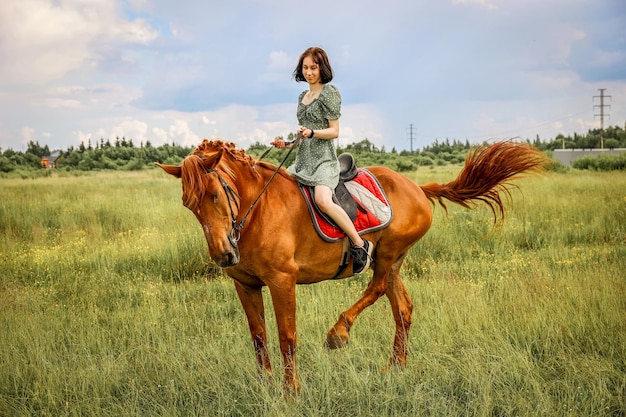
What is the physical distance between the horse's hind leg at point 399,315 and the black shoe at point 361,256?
0.52m

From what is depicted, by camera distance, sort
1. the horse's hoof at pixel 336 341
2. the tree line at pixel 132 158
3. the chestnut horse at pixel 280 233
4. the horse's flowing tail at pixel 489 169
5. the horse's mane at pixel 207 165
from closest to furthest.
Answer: the horse's mane at pixel 207 165
the chestnut horse at pixel 280 233
the horse's hoof at pixel 336 341
the horse's flowing tail at pixel 489 169
the tree line at pixel 132 158

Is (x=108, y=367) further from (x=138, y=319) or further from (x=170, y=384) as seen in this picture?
(x=138, y=319)

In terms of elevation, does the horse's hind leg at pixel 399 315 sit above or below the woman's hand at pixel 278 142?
below

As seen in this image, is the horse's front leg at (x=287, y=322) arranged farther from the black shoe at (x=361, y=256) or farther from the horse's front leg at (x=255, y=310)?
the black shoe at (x=361, y=256)

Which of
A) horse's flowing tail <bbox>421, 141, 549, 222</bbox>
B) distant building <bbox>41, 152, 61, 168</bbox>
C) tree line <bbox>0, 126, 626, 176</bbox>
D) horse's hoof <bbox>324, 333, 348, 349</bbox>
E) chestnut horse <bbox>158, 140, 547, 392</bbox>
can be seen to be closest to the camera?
chestnut horse <bbox>158, 140, 547, 392</bbox>

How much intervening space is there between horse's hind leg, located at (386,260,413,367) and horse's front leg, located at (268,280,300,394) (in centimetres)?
106

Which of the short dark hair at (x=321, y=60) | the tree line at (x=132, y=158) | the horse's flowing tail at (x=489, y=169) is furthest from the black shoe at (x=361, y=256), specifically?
the tree line at (x=132, y=158)

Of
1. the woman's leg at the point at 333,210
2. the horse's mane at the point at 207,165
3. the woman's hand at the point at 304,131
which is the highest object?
the woman's hand at the point at 304,131

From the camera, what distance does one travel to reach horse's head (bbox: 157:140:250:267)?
3.42 meters

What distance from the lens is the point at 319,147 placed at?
444 cm

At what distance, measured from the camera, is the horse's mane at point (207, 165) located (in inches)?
134

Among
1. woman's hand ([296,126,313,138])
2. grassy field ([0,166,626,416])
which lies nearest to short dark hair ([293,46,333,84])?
woman's hand ([296,126,313,138])

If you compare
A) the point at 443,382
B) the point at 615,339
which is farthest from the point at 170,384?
the point at 615,339

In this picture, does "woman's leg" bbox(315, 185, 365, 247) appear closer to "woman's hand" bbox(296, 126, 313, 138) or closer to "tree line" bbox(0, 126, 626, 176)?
"woman's hand" bbox(296, 126, 313, 138)
